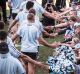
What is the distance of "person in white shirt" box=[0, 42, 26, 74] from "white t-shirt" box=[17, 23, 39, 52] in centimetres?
278

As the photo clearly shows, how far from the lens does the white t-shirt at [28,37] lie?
1150cm

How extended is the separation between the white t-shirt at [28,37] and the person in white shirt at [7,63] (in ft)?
9.11

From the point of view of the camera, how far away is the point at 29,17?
11.6m

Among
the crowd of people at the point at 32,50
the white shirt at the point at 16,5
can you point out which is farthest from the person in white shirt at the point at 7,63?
the white shirt at the point at 16,5

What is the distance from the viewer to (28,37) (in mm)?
11547

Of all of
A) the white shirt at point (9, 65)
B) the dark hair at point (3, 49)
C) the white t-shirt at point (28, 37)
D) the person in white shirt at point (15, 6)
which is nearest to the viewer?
the dark hair at point (3, 49)

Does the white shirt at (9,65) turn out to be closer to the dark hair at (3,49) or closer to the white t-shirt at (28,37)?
the dark hair at (3,49)

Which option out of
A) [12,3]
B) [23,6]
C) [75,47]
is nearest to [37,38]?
[75,47]

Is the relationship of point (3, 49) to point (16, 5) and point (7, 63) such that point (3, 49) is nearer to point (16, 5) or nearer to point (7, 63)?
point (7, 63)

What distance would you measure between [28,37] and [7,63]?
3000 millimetres

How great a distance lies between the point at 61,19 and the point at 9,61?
27.8 ft

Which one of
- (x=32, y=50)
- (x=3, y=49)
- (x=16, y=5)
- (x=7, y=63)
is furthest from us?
(x=16, y=5)

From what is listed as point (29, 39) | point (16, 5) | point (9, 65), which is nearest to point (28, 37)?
point (29, 39)

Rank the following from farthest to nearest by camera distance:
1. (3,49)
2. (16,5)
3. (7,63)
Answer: (16,5), (7,63), (3,49)
